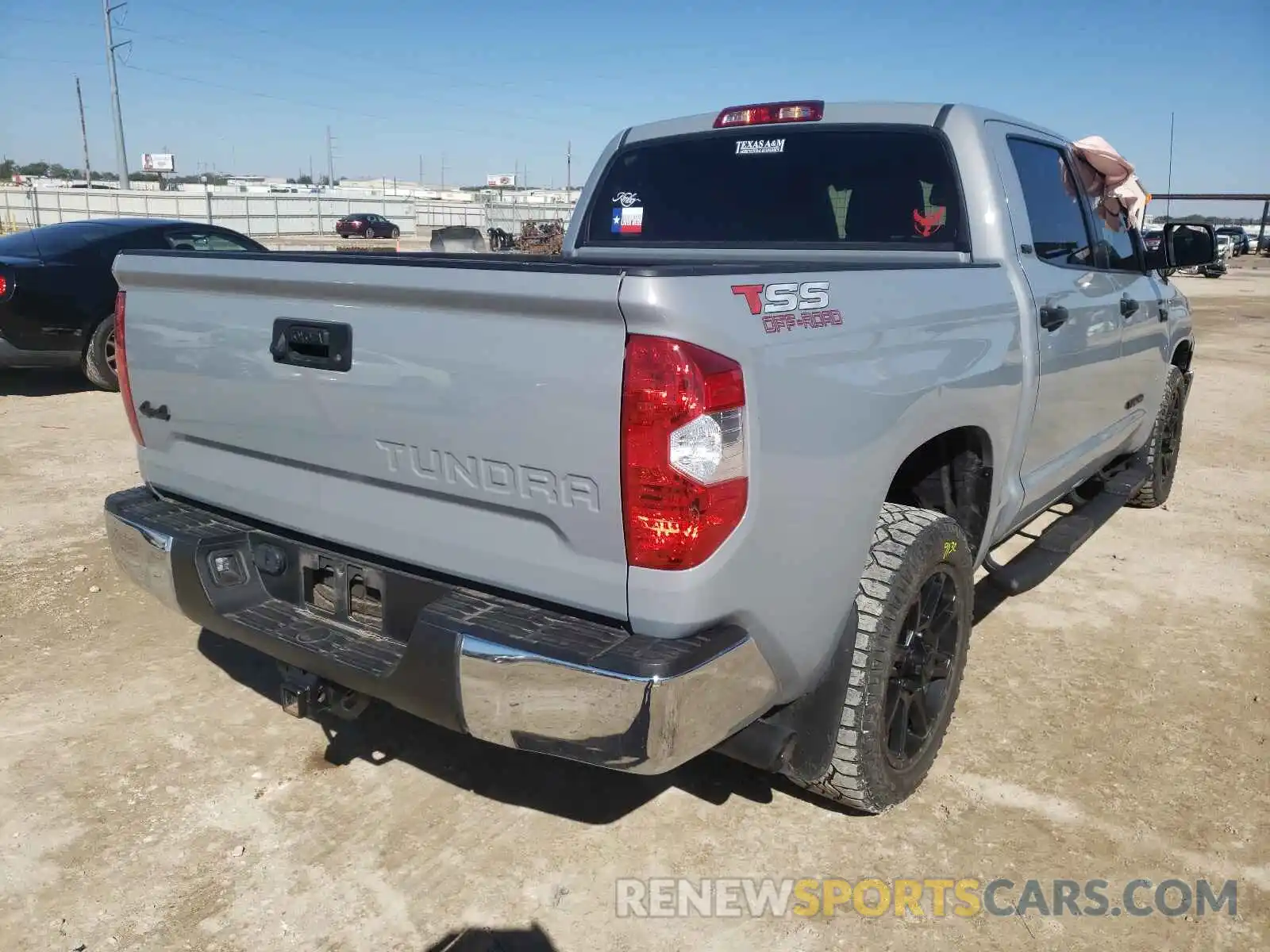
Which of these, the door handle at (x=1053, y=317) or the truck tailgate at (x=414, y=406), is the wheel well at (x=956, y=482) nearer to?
the door handle at (x=1053, y=317)

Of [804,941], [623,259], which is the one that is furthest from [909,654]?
[623,259]

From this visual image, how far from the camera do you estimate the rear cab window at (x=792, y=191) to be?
138 inches

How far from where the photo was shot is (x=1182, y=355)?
5992mm

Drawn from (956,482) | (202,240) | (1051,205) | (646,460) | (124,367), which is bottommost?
(956,482)

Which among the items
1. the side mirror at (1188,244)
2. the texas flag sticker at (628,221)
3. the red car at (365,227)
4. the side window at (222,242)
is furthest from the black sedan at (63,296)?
the red car at (365,227)

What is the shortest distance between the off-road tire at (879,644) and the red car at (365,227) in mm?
45380

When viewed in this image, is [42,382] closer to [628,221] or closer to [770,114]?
[628,221]

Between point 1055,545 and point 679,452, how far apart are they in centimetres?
257

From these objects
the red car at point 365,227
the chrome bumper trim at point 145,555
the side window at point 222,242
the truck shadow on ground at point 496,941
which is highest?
the red car at point 365,227

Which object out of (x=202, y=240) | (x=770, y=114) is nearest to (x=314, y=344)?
(x=770, y=114)

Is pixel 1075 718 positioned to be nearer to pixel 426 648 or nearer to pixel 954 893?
pixel 954 893

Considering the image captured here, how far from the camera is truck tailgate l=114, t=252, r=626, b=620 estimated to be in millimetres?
2051

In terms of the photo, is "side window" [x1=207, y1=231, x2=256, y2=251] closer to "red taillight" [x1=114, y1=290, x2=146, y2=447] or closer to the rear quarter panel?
"red taillight" [x1=114, y1=290, x2=146, y2=447]

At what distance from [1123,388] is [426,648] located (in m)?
3.70
